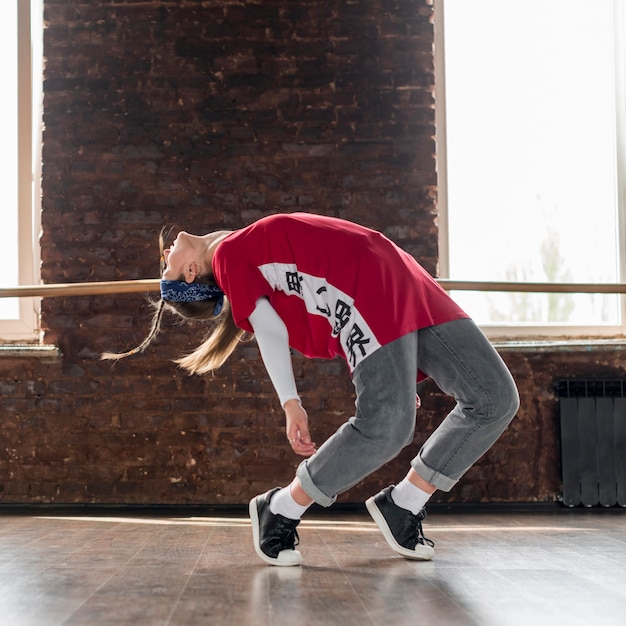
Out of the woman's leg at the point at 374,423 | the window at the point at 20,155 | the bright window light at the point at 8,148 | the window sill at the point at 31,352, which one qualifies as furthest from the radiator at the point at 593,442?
the bright window light at the point at 8,148

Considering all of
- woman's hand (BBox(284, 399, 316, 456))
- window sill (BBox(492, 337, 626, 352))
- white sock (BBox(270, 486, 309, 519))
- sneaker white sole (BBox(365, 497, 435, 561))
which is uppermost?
window sill (BBox(492, 337, 626, 352))

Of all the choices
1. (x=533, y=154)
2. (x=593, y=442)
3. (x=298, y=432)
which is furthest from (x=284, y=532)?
(x=533, y=154)

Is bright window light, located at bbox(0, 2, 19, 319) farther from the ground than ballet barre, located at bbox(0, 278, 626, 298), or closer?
farther from the ground

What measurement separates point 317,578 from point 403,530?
34 cm

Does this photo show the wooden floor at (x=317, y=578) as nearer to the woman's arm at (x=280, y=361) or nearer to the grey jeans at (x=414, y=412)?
the grey jeans at (x=414, y=412)

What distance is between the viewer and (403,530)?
2.05m

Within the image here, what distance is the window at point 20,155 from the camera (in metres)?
3.91

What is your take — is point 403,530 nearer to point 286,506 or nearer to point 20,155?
point 286,506

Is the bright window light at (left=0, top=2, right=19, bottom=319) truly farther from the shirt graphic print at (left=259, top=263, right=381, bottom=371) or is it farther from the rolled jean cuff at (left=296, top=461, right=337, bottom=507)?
the rolled jean cuff at (left=296, top=461, right=337, bottom=507)

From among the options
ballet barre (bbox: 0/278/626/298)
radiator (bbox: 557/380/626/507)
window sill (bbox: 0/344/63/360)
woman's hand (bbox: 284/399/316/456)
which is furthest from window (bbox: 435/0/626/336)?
woman's hand (bbox: 284/399/316/456)

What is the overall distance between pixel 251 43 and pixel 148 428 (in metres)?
1.77

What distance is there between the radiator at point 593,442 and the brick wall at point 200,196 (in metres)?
0.08

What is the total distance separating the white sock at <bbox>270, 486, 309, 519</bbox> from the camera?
2.01 meters

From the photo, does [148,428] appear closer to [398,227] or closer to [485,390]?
[398,227]
